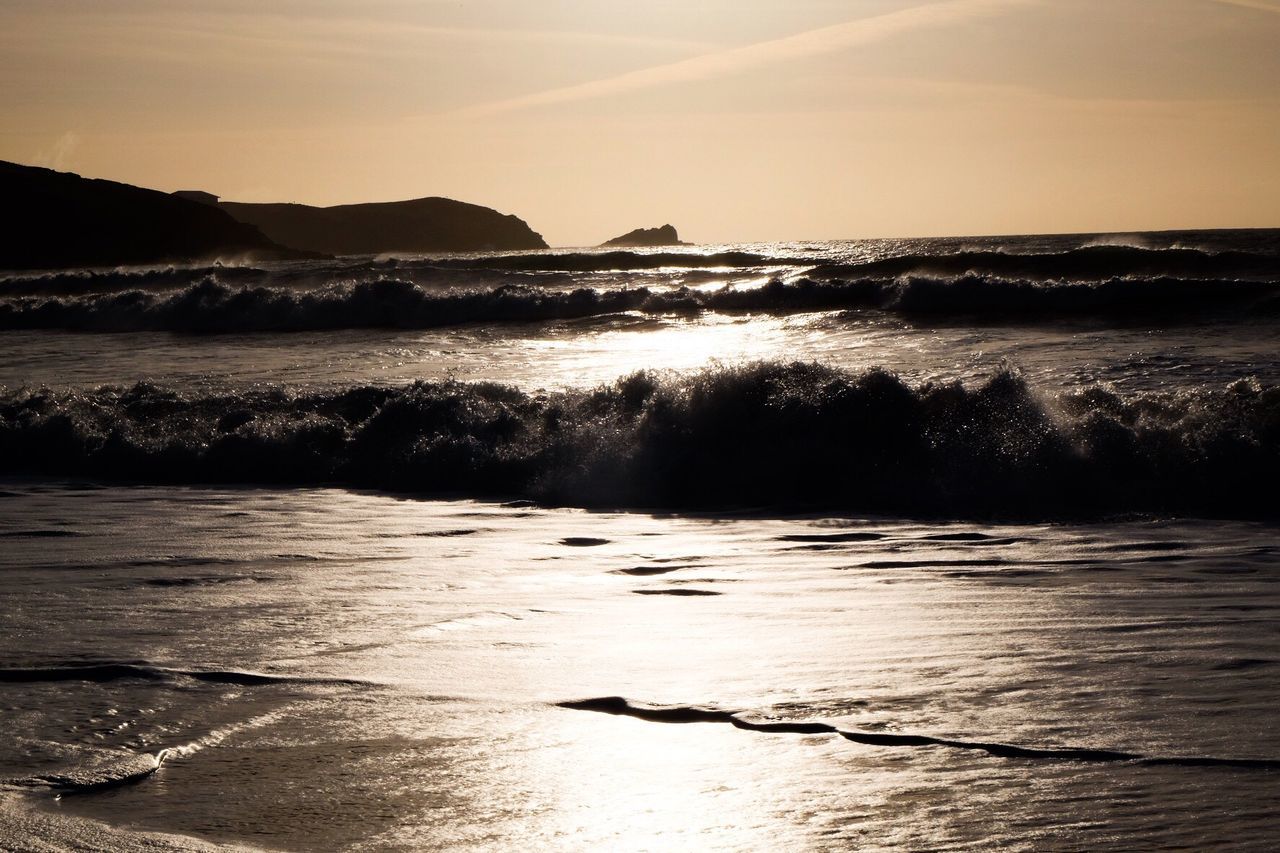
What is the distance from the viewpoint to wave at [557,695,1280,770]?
3.12 meters

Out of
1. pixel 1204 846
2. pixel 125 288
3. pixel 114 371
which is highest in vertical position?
pixel 125 288

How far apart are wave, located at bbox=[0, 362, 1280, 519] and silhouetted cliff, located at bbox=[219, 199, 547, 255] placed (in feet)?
293

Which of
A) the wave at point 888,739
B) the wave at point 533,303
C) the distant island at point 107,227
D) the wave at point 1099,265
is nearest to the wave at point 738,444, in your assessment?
the wave at point 888,739

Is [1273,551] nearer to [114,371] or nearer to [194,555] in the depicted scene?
[194,555]

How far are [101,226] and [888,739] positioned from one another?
231 ft

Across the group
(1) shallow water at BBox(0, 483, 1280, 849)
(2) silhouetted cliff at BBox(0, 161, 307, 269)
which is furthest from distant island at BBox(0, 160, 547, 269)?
(1) shallow water at BBox(0, 483, 1280, 849)

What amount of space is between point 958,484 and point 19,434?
7.24 meters

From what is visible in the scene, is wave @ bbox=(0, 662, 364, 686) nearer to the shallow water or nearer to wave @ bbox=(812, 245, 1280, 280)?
the shallow water

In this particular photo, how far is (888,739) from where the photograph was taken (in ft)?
10.9

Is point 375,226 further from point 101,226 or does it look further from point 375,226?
point 101,226

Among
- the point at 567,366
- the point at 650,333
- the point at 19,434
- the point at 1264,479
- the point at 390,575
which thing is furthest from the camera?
the point at 650,333

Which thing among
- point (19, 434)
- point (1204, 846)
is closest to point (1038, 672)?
point (1204, 846)

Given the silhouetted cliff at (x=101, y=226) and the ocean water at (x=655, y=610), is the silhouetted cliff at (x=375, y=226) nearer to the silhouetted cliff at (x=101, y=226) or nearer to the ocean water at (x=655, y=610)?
the silhouetted cliff at (x=101, y=226)

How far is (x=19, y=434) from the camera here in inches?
393
